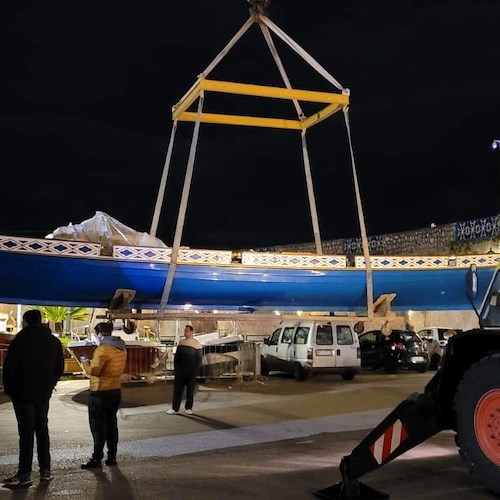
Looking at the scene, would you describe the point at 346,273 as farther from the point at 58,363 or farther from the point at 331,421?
the point at 58,363

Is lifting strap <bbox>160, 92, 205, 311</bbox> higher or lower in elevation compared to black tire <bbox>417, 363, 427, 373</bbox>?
higher

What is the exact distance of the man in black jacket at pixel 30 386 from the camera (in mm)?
6977

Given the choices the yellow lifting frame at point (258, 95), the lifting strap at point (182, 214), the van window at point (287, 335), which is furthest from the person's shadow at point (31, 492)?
the van window at point (287, 335)

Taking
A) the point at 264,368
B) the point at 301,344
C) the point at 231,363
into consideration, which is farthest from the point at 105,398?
the point at 264,368

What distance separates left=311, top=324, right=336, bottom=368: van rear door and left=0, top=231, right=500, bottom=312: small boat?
1682mm

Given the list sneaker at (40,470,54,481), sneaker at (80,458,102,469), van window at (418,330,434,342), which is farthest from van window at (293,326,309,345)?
sneaker at (40,470,54,481)

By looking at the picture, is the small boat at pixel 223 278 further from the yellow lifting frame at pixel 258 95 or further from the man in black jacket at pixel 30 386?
the man in black jacket at pixel 30 386

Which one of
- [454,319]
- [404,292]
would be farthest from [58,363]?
[454,319]

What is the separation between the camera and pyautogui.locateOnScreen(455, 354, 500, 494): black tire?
6.16 m

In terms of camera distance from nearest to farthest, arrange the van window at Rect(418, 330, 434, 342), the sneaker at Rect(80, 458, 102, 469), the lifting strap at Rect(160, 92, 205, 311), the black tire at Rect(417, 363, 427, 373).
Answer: the sneaker at Rect(80, 458, 102, 469) < the lifting strap at Rect(160, 92, 205, 311) < the black tire at Rect(417, 363, 427, 373) < the van window at Rect(418, 330, 434, 342)

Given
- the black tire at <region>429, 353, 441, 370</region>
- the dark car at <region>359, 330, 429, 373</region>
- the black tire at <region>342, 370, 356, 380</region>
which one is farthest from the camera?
the black tire at <region>429, 353, 441, 370</region>

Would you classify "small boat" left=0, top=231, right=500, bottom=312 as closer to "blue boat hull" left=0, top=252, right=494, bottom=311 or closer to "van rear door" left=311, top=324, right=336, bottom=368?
"blue boat hull" left=0, top=252, right=494, bottom=311

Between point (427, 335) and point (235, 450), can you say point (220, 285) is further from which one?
point (427, 335)

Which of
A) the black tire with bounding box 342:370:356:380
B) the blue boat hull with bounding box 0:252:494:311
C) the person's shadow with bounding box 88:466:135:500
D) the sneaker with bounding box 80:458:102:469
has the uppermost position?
the blue boat hull with bounding box 0:252:494:311
